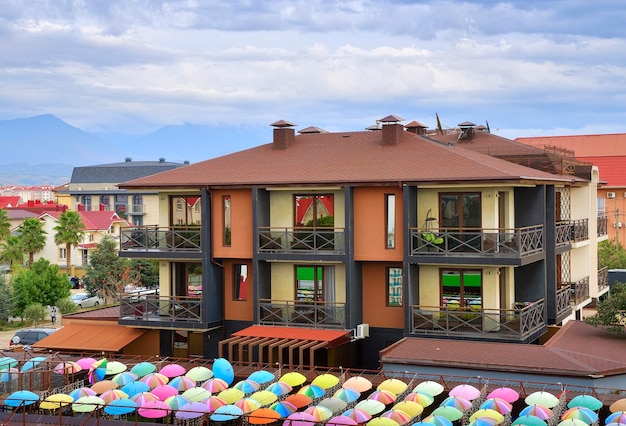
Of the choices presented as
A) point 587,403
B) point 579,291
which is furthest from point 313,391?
point 579,291

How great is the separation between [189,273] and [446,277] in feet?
31.8

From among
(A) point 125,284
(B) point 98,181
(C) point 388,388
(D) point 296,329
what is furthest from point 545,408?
(B) point 98,181

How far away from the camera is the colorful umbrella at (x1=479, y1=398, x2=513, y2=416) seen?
71.4 ft

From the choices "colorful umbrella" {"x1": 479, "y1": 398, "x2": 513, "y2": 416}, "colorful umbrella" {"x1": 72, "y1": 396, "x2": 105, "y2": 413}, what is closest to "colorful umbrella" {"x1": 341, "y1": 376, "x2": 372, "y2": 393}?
"colorful umbrella" {"x1": 479, "y1": 398, "x2": 513, "y2": 416}

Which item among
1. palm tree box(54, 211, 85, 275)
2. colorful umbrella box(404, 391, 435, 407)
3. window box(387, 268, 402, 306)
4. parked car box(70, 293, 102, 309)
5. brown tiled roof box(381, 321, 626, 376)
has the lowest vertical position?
parked car box(70, 293, 102, 309)

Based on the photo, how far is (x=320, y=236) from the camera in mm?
31016

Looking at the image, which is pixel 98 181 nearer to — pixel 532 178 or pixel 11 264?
pixel 11 264

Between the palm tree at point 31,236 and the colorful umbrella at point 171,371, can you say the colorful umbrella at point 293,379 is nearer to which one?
the colorful umbrella at point 171,371

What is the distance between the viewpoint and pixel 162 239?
3284 cm

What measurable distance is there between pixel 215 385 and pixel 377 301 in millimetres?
8065

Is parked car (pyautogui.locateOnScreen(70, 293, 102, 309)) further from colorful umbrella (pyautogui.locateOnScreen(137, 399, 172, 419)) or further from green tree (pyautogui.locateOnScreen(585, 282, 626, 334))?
green tree (pyautogui.locateOnScreen(585, 282, 626, 334))

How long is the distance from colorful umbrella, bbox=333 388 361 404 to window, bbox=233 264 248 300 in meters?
9.49

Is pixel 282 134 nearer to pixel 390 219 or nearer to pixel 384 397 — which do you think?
pixel 390 219

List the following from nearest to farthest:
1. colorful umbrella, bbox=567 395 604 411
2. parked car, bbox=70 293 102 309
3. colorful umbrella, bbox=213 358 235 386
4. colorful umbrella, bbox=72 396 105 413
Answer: colorful umbrella, bbox=567 395 604 411 < colorful umbrella, bbox=72 396 105 413 < colorful umbrella, bbox=213 358 235 386 < parked car, bbox=70 293 102 309
